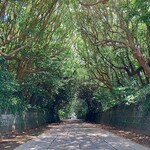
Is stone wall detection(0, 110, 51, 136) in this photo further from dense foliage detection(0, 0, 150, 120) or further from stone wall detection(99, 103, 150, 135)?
stone wall detection(99, 103, 150, 135)

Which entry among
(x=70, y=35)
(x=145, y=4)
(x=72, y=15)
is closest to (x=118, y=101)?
(x=70, y=35)

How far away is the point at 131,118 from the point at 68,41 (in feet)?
25.5

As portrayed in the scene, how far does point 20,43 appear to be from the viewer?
54.4 feet

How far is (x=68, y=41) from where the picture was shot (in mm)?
23969

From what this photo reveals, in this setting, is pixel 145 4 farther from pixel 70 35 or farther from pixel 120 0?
pixel 70 35

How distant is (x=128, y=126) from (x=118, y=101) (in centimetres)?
316

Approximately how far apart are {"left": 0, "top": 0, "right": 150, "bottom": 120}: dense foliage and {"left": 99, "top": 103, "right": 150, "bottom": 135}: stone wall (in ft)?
3.47

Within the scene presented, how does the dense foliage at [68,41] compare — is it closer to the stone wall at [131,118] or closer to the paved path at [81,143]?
the stone wall at [131,118]

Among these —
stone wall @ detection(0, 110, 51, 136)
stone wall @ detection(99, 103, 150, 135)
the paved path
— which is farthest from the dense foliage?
the paved path

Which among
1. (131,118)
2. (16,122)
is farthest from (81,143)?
(131,118)

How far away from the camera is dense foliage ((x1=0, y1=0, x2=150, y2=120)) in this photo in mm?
15723

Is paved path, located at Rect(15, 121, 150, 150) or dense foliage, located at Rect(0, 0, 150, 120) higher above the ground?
dense foliage, located at Rect(0, 0, 150, 120)

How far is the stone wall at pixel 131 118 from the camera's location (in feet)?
63.1

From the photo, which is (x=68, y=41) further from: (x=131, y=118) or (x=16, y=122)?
(x=131, y=118)
